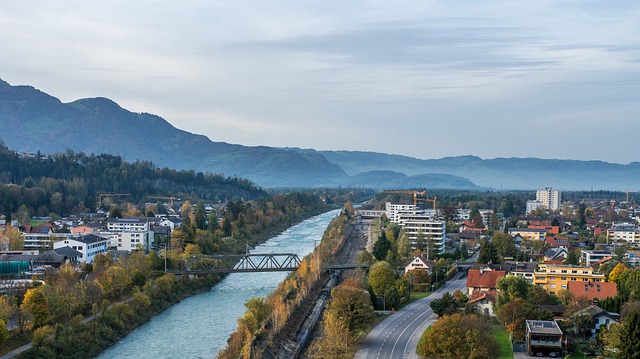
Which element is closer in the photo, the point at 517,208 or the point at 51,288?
the point at 51,288

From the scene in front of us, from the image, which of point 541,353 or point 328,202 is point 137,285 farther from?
point 328,202

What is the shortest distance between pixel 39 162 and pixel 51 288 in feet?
202

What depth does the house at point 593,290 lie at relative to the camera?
25188 millimetres

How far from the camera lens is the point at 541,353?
64.0ft

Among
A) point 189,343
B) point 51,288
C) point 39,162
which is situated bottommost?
point 189,343

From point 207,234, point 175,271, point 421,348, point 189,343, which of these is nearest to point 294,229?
point 207,234

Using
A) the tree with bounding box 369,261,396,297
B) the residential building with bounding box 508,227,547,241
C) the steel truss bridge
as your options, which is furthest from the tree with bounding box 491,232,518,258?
the tree with bounding box 369,261,396,297

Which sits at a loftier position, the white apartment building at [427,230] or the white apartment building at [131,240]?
the white apartment building at [427,230]

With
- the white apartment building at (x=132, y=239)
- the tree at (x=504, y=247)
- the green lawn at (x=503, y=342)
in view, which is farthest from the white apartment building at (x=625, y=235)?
the white apartment building at (x=132, y=239)

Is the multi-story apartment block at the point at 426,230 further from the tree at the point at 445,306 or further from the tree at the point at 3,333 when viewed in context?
the tree at the point at 3,333

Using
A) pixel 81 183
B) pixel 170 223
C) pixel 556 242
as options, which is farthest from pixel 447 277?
pixel 81 183

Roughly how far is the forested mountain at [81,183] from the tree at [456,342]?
45587 mm

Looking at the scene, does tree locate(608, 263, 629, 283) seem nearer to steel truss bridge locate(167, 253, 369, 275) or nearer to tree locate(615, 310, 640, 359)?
tree locate(615, 310, 640, 359)

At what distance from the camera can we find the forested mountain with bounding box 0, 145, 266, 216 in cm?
6012
